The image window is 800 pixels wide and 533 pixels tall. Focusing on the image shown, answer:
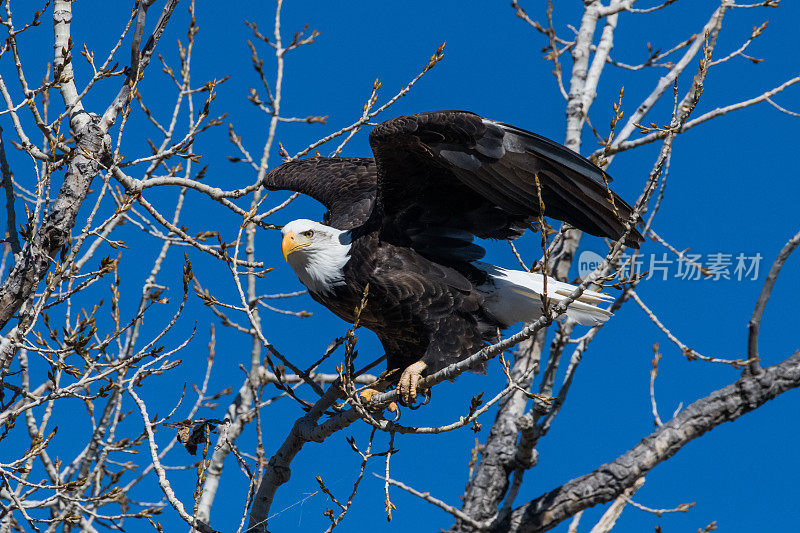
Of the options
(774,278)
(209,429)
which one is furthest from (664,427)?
(209,429)

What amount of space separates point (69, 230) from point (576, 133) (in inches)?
118

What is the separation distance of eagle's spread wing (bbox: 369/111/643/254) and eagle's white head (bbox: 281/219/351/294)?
252 mm

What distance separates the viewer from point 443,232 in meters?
Result: 3.80

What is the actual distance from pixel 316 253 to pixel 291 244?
4.4 inches

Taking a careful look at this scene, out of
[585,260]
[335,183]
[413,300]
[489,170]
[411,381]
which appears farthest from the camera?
[585,260]

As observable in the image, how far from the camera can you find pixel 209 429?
9.69 feet

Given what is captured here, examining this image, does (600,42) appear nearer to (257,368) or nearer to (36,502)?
(257,368)

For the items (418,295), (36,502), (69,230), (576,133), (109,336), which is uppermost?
(576,133)

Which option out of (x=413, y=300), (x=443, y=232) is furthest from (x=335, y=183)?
(x=413, y=300)

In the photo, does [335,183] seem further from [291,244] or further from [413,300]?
[413,300]

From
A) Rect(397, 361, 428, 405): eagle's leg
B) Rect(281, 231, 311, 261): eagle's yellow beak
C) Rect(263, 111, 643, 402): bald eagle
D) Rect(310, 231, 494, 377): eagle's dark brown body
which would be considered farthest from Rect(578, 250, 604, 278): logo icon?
Rect(281, 231, 311, 261): eagle's yellow beak

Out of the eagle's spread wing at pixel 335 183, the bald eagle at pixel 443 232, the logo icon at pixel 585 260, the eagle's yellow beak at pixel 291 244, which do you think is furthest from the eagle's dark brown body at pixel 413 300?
the logo icon at pixel 585 260

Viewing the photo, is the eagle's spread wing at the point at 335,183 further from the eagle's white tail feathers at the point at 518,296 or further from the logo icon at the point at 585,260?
the logo icon at the point at 585,260

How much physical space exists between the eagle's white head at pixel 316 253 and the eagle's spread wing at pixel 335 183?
0.27 metres
